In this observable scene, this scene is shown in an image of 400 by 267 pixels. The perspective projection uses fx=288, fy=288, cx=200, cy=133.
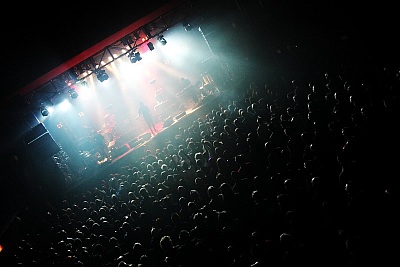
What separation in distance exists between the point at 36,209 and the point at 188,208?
10.7m

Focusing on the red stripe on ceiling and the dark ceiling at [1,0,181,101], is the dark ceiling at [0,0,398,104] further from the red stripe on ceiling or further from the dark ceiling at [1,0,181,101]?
the red stripe on ceiling

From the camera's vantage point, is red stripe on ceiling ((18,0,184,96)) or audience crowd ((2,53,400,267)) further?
red stripe on ceiling ((18,0,184,96))

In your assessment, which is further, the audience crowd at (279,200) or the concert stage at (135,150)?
the concert stage at (135,150)

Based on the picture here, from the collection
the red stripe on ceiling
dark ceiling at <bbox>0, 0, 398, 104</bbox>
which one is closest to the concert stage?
the red stripe on ceiling

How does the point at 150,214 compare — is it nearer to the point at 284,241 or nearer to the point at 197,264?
the point at 197,264

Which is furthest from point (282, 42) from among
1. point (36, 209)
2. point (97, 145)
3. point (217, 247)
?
point (36, 209)

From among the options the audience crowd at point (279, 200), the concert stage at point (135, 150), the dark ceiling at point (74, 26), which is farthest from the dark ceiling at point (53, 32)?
the audience crowd at point (279, 200)

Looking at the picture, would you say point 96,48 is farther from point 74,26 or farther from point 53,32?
point 53,32

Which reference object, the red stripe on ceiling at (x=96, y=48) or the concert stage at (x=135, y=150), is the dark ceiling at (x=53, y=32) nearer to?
the red stripe on ceiling at (x=96, y=48)

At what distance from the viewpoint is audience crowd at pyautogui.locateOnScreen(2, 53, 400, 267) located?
3766mm

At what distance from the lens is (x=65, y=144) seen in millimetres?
17375

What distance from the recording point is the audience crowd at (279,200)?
148 inches

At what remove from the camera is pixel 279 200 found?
458 cm

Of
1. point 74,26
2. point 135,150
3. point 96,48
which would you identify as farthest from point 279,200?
point 135,150
